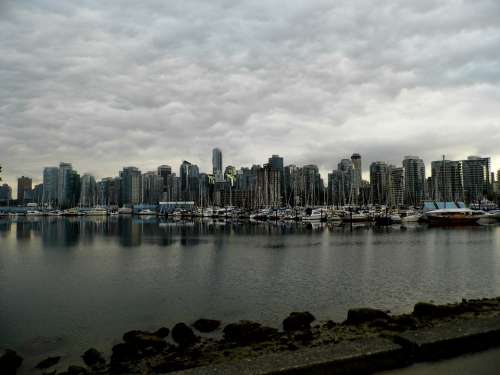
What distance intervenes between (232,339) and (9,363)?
340 inches

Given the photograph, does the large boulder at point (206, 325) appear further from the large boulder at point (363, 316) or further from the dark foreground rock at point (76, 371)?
the large boulder at point (363, 316)

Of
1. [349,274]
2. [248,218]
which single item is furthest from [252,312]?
[248,218]

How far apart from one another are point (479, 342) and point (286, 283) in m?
19.6

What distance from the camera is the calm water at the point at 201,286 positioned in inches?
825

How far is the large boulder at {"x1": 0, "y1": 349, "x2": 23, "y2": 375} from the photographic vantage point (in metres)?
14.8

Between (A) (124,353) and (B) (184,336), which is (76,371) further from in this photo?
(B) (184,336)

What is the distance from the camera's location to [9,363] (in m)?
15.1

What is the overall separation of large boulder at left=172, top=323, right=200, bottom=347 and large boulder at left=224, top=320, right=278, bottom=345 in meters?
1.46

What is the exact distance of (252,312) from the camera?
22688mm

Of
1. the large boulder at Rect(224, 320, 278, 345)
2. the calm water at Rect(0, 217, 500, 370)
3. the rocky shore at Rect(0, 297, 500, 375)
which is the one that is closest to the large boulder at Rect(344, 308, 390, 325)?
the rocky shore at Rect(0, 297, 500, 375)

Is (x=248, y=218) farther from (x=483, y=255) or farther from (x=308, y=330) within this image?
(x=308, y=330)

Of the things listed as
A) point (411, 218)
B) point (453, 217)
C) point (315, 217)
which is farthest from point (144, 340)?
point (411, 218)

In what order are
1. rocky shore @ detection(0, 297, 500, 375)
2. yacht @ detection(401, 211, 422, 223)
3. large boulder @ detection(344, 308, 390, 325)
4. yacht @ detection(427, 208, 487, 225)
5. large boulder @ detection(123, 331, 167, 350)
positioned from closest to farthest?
rocky shore @ detection(0, 297, 500, 375)
large boulder @ detection(123, 331, 167, 350)
large boulder @ detection(344, 308, 390, 325)
yacht @ detection(427, 208, 487, 225)
yacht @ detection(401, 211, 422, 223)

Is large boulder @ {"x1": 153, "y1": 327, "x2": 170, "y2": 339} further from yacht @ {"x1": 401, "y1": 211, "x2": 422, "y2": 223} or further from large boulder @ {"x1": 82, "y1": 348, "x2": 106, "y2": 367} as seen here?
yacht @ {"x1": 401, "y1": 211, "x2": 422, "y2": 223}
